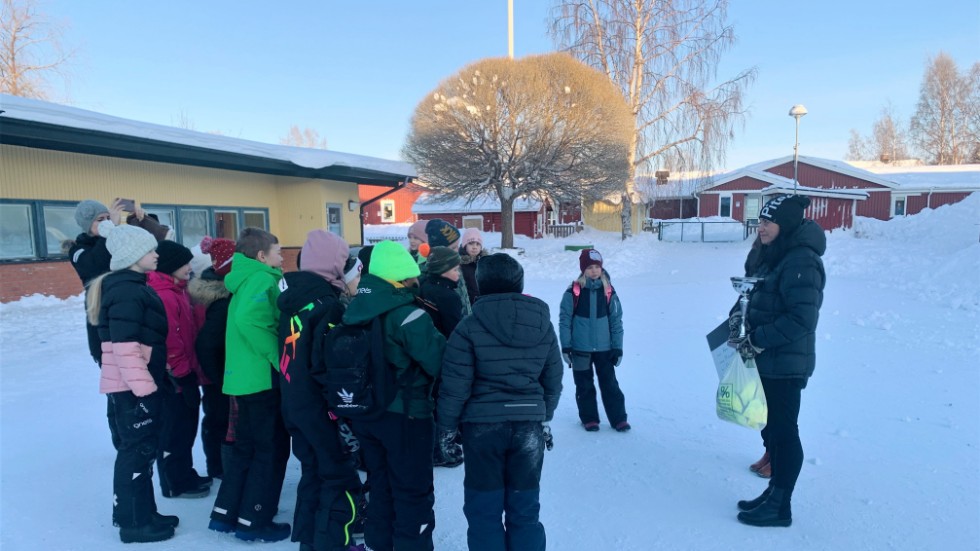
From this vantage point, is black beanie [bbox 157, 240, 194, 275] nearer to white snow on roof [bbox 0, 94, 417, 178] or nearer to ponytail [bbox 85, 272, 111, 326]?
ponytail [bbox 85, 272, 111, 326]

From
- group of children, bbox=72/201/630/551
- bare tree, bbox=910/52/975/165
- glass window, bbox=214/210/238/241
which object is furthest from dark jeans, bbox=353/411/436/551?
bare tree, bbox=910/52/975/165

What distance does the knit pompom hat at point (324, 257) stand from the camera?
2.87 metres

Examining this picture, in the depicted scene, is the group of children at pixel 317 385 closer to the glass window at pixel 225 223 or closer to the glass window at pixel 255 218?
the glass window at pixel 225 223

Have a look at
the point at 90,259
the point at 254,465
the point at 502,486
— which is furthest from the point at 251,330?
the point at 90,259

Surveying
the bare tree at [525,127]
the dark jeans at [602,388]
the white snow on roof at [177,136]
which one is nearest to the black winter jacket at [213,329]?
the dark jeans at [602,388]

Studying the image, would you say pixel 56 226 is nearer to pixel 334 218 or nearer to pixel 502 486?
pixel 334 218

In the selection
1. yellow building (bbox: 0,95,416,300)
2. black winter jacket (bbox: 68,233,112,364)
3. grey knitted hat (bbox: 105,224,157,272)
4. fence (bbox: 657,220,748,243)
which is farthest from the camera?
fence (bbox: 657,220,748,243)

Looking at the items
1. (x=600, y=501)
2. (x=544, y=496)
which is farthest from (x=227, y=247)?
(x=600, y=501)

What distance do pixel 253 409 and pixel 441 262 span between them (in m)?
1.39

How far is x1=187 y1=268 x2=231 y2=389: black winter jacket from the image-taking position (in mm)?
3297

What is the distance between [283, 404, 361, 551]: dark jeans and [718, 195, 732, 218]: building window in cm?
3557

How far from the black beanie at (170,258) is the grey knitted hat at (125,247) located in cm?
39

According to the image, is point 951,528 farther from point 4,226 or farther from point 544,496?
point 4,226

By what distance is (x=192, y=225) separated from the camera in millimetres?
13297
